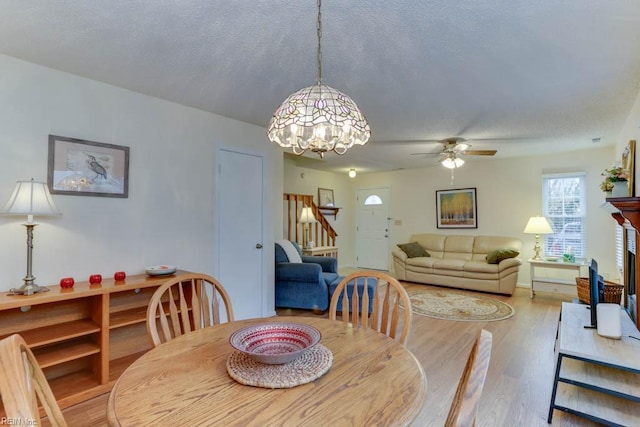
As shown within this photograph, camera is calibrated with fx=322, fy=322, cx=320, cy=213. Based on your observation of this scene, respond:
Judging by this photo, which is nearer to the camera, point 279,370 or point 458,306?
point 279,370

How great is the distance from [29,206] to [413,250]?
5692 millimetres

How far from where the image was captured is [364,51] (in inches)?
82.7

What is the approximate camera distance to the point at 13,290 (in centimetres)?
209

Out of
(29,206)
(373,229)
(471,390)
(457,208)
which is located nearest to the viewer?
(471,390)

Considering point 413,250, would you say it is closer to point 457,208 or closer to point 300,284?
point 457,208

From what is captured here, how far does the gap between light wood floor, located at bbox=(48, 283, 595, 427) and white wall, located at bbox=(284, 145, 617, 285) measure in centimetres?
164

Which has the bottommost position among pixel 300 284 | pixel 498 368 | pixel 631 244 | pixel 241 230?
pixel 498 368

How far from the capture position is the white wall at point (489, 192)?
5023mm

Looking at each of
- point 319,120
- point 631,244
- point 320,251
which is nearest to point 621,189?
point 631,244

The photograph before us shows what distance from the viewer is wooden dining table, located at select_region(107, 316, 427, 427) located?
88 cm

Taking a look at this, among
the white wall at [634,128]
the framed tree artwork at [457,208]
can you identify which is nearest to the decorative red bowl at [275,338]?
the white wall at [634,128]

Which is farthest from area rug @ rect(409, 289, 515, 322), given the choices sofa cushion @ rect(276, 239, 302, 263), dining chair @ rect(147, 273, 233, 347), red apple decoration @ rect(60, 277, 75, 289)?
red apple decoration @ rect(60, 277, 75, 289)

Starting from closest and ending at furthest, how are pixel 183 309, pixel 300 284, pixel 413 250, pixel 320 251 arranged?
pixel 183 309
pixel 300 284
pixel 320 251
pixel 413 250

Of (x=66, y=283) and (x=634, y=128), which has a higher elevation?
(x=634, y=128)
